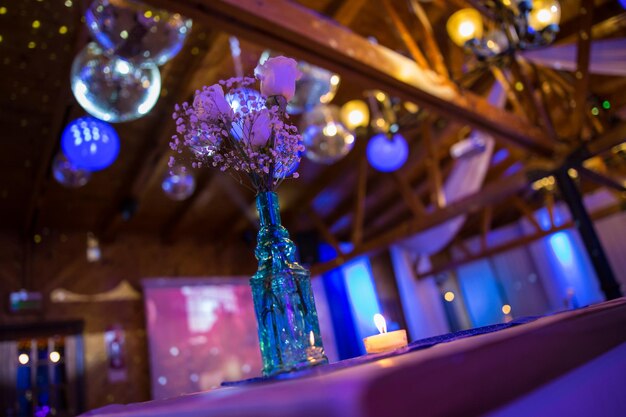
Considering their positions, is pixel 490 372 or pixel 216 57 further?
pixel 216 57

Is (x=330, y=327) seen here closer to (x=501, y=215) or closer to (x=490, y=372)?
(x=501, y=215)

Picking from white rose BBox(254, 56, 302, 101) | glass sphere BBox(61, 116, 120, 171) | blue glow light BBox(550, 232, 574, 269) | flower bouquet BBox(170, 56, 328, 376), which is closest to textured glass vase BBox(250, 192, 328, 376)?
flower bouquet BBox(170, 56, 328, 376)

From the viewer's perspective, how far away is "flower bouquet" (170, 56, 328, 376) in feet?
3.54

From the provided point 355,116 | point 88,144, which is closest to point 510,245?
point 355,116

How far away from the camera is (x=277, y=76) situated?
1205 mm

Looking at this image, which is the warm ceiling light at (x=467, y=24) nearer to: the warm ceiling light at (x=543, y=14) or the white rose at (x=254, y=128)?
the warm ceiling light at (x=543, y=14)

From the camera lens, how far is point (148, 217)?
286 inches

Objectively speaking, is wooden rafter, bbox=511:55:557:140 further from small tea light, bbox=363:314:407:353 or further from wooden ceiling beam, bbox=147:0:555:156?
small tea light, bbox=363:314:407:353

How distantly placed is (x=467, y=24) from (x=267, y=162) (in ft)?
7.49

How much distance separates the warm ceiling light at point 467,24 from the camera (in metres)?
2.83

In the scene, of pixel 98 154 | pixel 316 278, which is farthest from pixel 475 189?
pixel 98 154

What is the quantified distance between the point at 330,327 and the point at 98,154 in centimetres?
674

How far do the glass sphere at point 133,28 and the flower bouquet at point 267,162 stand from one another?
3.39 ft

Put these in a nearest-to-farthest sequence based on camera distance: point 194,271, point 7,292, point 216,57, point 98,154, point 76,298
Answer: point 98,154 < point 216,57 < point 7,292 < point 76,298 < point 194,271
